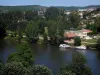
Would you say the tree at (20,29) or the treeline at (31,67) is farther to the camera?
the tree at (20,29)

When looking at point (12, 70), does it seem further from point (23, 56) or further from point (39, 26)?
point (39, 26)

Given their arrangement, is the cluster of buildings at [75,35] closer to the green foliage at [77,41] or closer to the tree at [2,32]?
the green foliage at [77,41]

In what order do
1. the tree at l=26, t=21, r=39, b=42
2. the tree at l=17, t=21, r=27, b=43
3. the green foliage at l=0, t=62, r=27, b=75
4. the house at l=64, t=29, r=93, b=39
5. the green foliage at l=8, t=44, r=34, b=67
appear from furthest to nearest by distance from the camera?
the tree at l=17, t=21, r=27, b=43
the house at l=64, t=29, r=93, b=39
the tree at l=26, t=21, r=39, b=42
the green foliage at l=8, t=44, r=34, b=67
the green foliage at l=0, t=62, r=27, b=75

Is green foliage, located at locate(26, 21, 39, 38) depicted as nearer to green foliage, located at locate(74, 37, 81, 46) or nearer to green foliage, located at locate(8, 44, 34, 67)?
green foliage, located at locate(74, 37, 81, 46)

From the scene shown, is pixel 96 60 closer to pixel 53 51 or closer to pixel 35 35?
pixel 53 51

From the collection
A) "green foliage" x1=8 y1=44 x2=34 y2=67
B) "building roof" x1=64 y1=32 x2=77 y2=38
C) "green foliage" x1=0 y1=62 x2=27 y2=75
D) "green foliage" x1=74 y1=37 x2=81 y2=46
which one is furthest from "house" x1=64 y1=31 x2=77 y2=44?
"green foliage" x1=0 y1=62 x2=27 y2=75

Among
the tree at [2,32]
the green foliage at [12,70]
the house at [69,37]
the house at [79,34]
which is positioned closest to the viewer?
the green foliage at [12,70]

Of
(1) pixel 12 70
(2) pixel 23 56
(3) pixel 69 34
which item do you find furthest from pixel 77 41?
(1) pixel 12 70

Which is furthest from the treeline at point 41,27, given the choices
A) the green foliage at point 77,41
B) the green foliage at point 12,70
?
the green foliage at point 12,70

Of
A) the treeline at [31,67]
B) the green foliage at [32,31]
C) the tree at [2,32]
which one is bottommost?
the tree at [2,32]

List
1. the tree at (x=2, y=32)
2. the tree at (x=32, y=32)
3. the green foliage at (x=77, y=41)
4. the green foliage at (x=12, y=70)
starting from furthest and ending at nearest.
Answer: the tree at (x=2, y=32) → the tree at (x=32, y=32) → the green foliage at (x=77, y=41) → the green foliage at (x=12, y=70)
